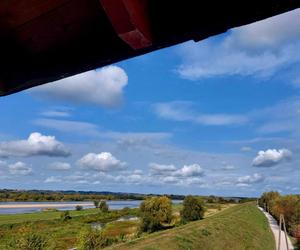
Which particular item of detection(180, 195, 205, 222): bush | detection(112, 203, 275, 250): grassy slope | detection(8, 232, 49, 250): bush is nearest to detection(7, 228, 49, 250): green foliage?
detection(8, 232, 49, 250): bush

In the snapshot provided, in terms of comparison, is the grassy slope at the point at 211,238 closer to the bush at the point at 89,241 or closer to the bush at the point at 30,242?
the bush at the point at 89,241

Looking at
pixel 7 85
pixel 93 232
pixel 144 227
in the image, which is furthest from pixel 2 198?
pixel 7 85

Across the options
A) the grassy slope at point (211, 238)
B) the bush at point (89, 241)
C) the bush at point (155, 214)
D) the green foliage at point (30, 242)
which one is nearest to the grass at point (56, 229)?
the green foliage at point (30, 242)

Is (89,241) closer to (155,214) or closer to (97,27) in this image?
(155,214)

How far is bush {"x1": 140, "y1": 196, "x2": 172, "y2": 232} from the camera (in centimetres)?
5884

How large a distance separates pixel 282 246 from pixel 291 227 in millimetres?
11297

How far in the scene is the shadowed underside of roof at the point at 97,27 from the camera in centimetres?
172

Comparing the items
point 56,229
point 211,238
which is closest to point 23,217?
point 56,229

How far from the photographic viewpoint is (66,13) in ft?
6.55

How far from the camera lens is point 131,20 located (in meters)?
1.66

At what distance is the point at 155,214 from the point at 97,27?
60540 mm

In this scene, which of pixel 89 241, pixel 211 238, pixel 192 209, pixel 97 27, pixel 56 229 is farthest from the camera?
pixel 192 209

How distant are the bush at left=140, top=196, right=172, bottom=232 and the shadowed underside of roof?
57.7m

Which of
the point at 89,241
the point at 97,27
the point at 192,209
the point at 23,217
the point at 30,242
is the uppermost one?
the point at 192,209
